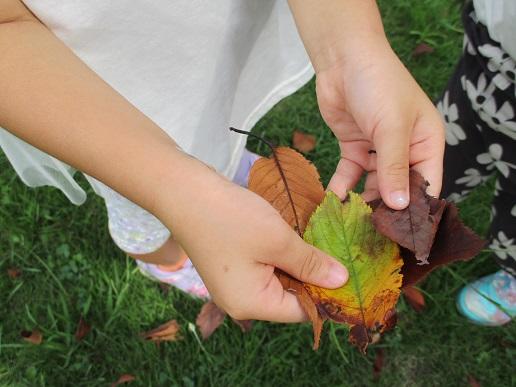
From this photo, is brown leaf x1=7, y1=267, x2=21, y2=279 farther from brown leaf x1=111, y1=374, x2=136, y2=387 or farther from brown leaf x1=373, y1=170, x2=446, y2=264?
brown leaf x1=373, y1=170, x2=446, y2=264

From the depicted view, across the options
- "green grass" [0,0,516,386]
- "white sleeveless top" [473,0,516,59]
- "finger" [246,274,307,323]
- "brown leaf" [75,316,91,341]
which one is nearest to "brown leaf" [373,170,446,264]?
"finger" [246,274,307,323]

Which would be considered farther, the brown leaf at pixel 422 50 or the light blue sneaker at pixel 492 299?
the brown leaf at pixel 422 50

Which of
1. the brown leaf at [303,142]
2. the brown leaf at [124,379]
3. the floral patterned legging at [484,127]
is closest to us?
the floral patterned legging at [484,127]

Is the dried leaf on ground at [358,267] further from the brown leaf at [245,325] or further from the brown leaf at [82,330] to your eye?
the brown leaf at [82,330]

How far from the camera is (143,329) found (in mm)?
1838

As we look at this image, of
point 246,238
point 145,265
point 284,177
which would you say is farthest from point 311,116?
point 246,238

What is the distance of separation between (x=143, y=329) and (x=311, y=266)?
1129 mm

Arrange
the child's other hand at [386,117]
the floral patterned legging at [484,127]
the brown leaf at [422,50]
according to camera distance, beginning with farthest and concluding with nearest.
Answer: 1. the brown leaf at [422,50]
2. the floral patterned legging at [484,127]
3. the child's other hand at [386,117]

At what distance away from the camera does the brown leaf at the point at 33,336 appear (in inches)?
71.1

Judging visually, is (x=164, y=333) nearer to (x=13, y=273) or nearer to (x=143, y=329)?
(x=143, y=329)

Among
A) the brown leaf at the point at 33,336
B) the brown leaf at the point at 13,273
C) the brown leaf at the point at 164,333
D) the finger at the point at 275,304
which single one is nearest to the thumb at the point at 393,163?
the finger at the point at 275,304

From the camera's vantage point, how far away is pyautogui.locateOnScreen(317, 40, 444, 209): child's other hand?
0.94 m

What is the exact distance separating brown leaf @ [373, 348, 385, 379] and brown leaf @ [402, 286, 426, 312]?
0.20 meters

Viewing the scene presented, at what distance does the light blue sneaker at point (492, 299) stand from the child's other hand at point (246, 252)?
108cm
